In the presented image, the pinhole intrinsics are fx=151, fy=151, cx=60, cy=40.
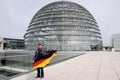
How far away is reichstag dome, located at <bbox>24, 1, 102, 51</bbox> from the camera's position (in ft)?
219

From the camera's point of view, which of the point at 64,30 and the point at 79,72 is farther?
the point at 64,30

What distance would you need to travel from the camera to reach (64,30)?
67.0m

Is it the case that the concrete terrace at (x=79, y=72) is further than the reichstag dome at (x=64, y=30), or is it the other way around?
the reichstag dome at (x=64, y=30)

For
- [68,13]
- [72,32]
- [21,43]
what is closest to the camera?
[72,32]

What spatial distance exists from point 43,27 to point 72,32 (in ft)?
45.7

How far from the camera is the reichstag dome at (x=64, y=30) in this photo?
66.7 m

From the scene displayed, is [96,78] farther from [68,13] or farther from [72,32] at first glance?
[68,13]

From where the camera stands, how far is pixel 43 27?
7056 cm

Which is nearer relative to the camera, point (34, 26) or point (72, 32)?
point (72, 32)

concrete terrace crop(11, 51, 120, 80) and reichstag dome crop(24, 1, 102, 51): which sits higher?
reichstag dome crop(24, 1, 102, 51)

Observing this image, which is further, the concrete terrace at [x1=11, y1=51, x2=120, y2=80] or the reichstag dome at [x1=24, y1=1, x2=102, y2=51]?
the reichstag dome at [x1=24, y1=1, x2=102, y2=51]

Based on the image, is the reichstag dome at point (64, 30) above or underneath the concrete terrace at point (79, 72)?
above

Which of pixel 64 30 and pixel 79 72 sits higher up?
pixel 64 30

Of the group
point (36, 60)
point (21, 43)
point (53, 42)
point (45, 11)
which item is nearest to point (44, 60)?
point (36, 60)
